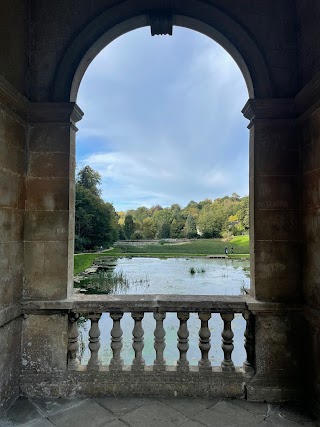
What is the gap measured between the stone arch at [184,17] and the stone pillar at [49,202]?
24 centimetres

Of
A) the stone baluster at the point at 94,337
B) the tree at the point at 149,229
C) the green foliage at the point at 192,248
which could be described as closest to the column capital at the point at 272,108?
the stone baluster at the point at 94,337

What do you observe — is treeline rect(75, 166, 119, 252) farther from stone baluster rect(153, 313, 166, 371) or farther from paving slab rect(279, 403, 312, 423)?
paving slab rect(279, 403, 312, 423)

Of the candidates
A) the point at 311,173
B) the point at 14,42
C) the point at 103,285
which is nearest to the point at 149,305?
the point at 311,173

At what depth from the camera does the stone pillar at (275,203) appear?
2.31 metres

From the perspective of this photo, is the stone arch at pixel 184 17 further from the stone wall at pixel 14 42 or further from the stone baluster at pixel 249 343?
the stone baluster at pixel 249 343

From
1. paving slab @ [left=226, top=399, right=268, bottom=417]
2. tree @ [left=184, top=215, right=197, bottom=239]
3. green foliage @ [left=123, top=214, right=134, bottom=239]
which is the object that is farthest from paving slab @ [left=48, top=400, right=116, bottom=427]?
green foliage @ [left=123, top=214, right=134, bottom=239]

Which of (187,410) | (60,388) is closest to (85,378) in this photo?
(60,388)

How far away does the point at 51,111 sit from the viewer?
7.84 feet

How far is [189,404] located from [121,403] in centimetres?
50

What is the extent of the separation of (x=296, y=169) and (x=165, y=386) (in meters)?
2.04

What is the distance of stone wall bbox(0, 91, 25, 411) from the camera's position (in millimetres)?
2066

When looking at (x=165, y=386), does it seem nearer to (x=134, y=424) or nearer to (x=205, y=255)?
(x=134, y=424)

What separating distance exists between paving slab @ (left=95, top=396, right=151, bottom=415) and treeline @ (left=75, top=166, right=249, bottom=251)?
16.0 metres

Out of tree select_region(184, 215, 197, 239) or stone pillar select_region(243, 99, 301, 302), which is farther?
tree select_region(184, 215, 197, 239)
